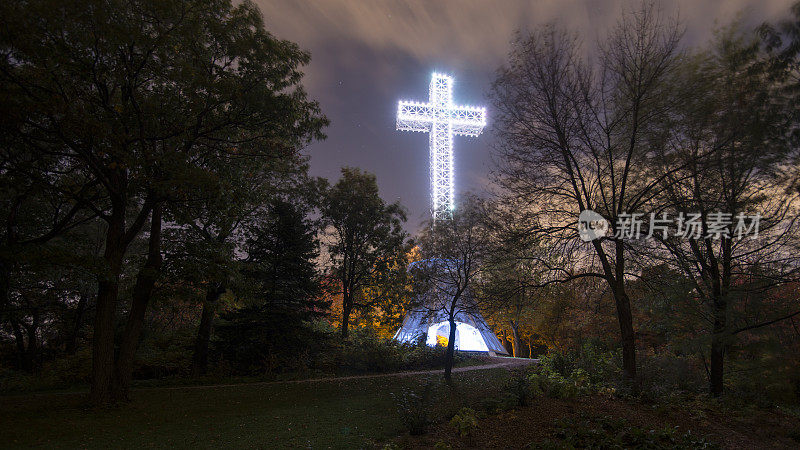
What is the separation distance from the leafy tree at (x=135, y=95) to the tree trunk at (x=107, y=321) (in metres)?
0.02

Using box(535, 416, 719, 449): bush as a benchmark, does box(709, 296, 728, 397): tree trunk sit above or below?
above

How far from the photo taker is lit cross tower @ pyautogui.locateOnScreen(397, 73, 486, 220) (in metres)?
24.1

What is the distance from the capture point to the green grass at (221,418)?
7152mm

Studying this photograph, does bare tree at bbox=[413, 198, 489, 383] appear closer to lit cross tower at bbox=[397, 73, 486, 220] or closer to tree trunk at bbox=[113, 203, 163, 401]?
Result: tree trunk at bbox=[113, 203, 163, 401]

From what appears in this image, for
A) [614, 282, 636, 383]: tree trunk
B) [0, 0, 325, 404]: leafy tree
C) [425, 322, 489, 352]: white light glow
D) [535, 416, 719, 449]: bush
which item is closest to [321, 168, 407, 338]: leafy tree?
[425, 322, 489, 352]: white light glow

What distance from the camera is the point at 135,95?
949 cm

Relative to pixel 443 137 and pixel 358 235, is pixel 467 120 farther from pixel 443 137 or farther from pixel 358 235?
pixel 358 235

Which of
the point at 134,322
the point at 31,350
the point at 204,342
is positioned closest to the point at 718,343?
the point at 134,322

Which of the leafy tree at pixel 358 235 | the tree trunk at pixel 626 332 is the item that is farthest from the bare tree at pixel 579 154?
the leafy tree at pixel 358 235

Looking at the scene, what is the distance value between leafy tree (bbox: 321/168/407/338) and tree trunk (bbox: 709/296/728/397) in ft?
44.6

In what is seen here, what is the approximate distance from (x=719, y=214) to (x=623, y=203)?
192cm

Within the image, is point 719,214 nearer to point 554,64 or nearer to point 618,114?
point 618,114

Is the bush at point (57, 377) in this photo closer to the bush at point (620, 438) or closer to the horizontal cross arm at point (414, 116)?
the bush at point (620, 438)

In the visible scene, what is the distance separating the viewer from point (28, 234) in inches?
497
